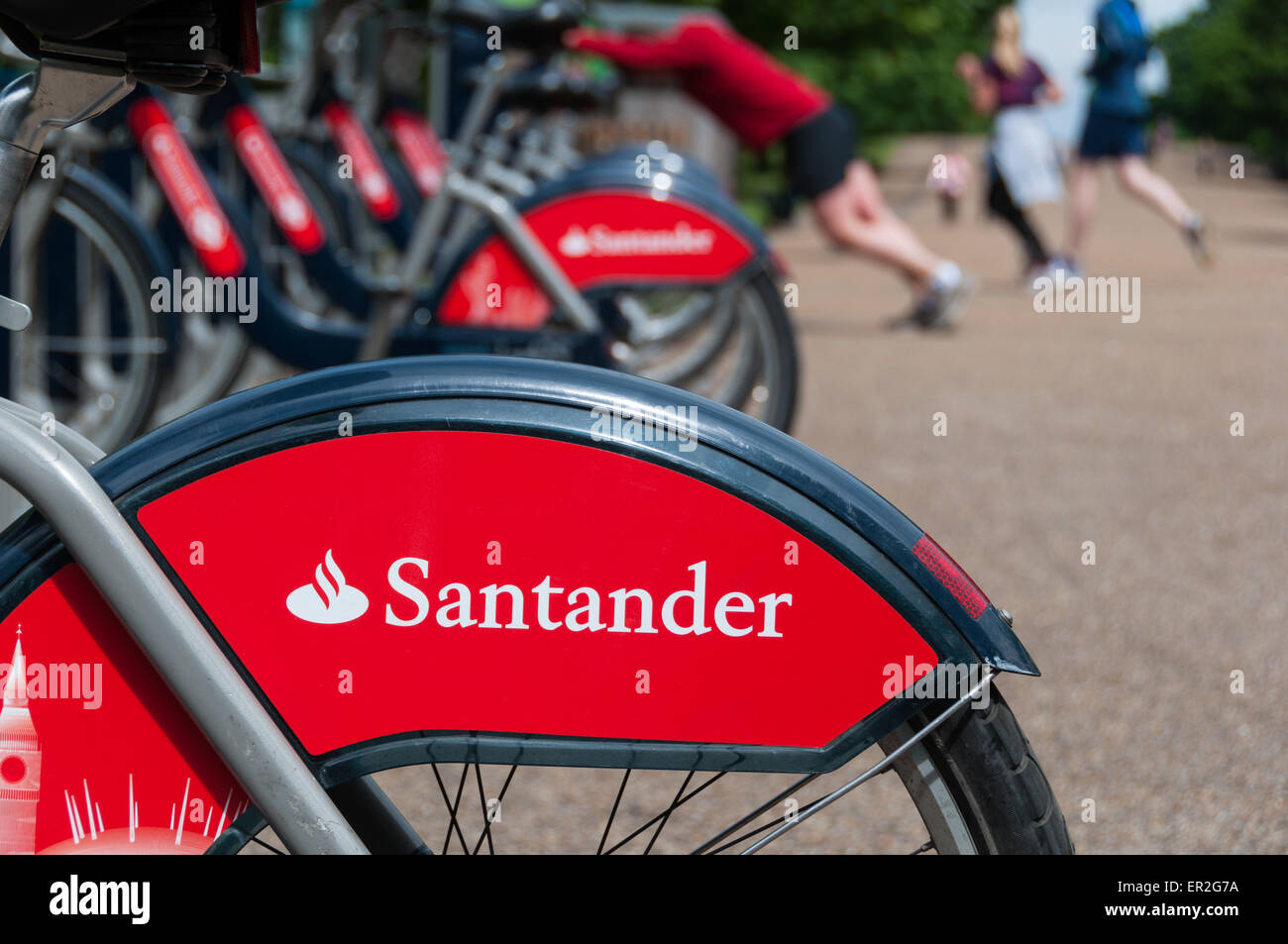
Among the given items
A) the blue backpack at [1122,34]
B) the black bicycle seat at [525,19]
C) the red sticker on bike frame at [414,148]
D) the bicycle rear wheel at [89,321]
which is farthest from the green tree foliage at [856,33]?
the bicycle rear wheel at [89,321]

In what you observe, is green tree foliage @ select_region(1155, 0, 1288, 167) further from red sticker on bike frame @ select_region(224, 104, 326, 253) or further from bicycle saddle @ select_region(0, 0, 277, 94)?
bicycle saddle @ select_region(0, 0, 277, 94)

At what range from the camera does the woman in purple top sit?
452 inches

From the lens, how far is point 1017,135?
11766mm

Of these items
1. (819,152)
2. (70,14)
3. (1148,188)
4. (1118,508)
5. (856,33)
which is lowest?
(1118,508)

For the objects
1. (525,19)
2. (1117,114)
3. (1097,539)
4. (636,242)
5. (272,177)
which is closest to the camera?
(1097,539)

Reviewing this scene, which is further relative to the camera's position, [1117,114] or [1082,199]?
[1082,199]

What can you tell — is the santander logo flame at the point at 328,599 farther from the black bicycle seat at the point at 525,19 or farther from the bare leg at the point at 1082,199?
A: the bare leg at the point at 1082,199

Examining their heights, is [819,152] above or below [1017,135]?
below

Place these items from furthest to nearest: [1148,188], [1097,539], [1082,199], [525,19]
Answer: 1. [1082,199]
2. [1148,188]
3. [525,19]
4. [1097,539]

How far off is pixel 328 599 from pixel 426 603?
87 millimetres

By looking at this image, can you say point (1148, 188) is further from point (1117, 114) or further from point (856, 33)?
point (856, 33)

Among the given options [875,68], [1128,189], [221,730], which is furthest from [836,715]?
[875,68]

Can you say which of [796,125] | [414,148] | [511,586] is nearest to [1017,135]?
[796,125]

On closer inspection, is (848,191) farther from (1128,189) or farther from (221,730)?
(221,730)
